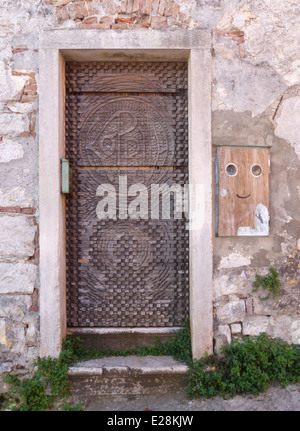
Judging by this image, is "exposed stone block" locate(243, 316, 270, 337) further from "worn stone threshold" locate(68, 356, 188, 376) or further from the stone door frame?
"worn stone threshold" locate(68, 356, 188, 376)

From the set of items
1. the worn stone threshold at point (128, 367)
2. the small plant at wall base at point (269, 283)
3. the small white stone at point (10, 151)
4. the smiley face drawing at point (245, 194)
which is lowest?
the worn stone threshold at point (128, 367)

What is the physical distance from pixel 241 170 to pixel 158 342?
5.72 feet

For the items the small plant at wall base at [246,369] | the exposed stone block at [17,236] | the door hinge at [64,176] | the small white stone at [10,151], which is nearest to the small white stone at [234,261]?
the small plant at wall base at [246,369]

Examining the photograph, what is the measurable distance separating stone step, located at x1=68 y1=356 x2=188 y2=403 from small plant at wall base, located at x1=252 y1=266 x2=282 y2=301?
92 centimetres

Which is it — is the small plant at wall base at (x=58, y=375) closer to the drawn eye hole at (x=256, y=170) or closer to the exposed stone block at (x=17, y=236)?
the exposed stone block at (x=17, y=236)

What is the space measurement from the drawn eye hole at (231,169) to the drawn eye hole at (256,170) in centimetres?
15

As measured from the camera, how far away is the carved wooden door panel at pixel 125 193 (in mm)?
2920

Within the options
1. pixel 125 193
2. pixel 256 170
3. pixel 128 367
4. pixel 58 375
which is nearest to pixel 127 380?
pixel 128 367

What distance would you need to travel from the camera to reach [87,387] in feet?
8.73

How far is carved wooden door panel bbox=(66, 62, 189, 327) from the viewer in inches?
115

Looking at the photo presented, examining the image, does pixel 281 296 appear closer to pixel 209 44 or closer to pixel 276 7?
pixel 209 44

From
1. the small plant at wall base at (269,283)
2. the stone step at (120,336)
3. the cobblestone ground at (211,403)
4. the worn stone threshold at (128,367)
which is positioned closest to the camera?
the cobblestone ground at (211,403)
